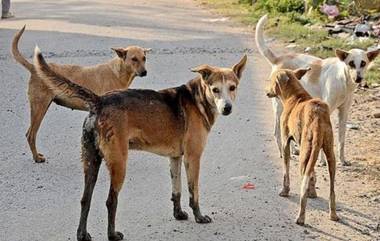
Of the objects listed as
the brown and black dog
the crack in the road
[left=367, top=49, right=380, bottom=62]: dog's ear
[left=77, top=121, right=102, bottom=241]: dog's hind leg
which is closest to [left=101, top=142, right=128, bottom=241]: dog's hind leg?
the brown and black dog

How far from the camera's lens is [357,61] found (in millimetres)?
7645

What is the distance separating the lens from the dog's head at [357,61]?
7.57m

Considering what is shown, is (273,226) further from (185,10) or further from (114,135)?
(185,10)

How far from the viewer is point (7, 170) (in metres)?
7.55

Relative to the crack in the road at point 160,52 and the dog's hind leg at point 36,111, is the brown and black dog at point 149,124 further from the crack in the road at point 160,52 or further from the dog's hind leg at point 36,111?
the crack in the road at point 160,52

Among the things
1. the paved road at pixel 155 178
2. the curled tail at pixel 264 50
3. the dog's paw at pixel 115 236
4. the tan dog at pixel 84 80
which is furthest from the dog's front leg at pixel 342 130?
the dog's paw at pixel 115 236

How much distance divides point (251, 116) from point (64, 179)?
3.27 meters

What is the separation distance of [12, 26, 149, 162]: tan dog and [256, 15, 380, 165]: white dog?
5.64ft

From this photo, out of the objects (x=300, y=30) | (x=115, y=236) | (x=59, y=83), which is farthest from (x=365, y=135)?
(x=300, y=30)

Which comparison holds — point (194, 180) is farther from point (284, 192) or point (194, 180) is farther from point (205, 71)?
point (284, 192)

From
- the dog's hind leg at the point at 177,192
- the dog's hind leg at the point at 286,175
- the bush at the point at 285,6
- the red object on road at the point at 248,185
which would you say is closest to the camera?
the dog's hind leg at the point at 177,192

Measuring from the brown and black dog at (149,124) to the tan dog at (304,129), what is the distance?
68 cm

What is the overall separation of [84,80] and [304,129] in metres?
3.12

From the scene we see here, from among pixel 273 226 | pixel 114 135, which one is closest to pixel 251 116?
pixel 273 226
